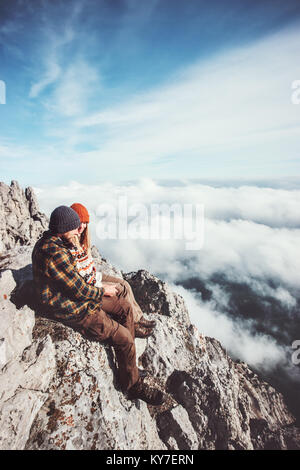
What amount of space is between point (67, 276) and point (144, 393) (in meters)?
6.42

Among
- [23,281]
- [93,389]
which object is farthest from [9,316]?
[93,389]

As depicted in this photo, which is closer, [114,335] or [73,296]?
[73,296]

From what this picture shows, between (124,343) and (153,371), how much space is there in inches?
200

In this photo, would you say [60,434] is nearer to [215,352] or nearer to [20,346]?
[20,346]

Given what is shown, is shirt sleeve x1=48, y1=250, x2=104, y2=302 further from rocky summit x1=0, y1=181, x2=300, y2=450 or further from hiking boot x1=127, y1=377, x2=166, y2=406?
hiking boot x1=127, y1=377, x2=166, y2=406

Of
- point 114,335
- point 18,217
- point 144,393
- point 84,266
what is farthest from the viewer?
point 18,217

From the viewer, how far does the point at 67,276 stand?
6816 mm

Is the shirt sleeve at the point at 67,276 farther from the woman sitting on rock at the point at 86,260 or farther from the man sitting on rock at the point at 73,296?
the woman sitting on rock at the point at 86,260

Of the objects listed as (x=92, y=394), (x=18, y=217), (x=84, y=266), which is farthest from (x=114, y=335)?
(x=18, y=217)

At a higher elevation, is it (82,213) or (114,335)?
(82,213)

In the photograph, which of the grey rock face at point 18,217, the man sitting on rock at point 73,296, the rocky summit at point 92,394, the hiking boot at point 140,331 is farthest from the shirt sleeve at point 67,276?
the grey rock face at point 18,217

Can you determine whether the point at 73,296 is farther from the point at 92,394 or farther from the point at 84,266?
the point at 92,394

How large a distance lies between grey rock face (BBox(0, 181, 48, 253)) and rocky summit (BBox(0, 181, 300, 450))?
3998 cm

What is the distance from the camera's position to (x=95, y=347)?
28.3 feet
